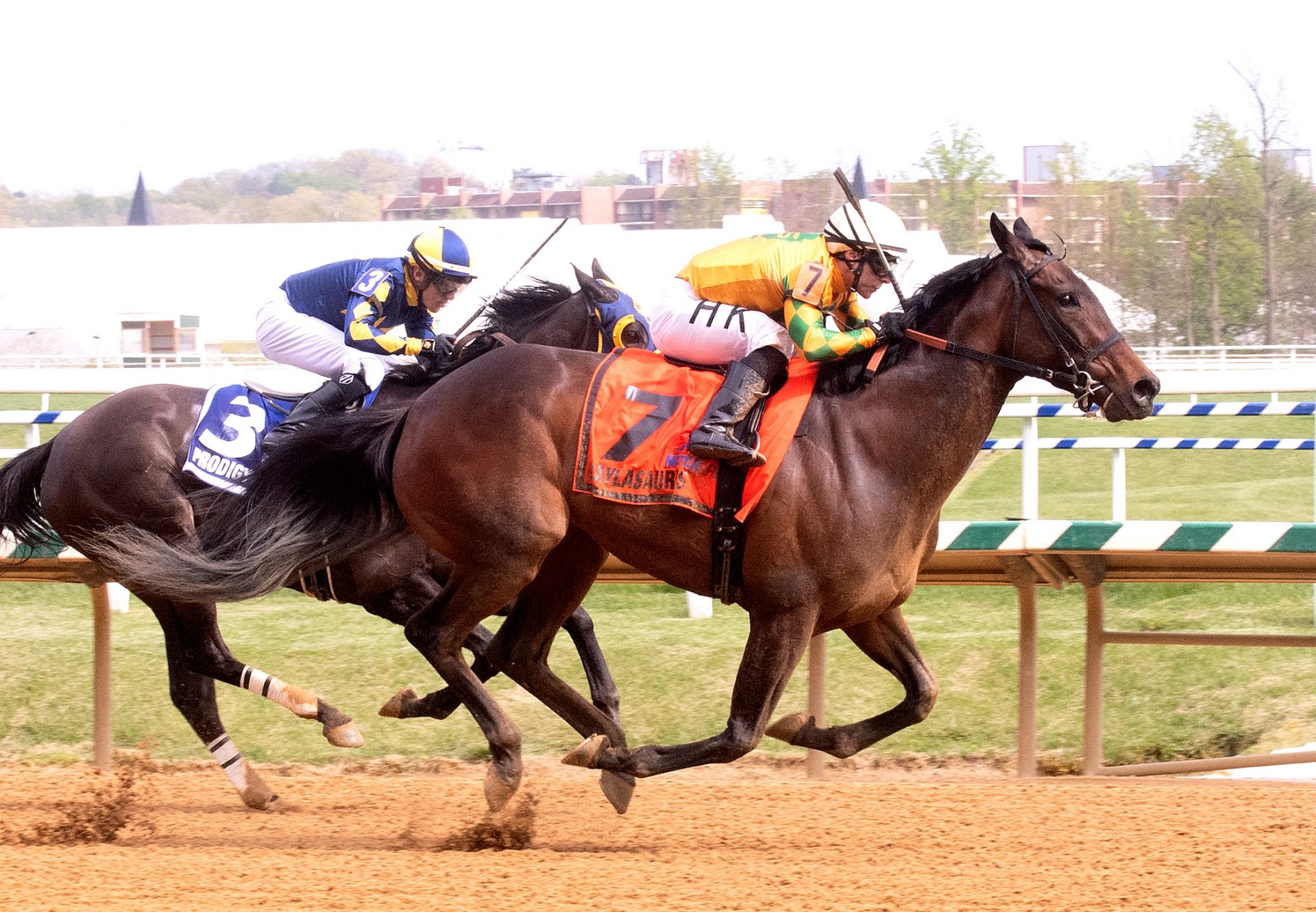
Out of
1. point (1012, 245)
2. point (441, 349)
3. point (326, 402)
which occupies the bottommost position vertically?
point (326, 402)

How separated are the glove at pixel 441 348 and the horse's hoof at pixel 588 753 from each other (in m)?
1.52

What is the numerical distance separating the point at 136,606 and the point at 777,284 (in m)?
5.04

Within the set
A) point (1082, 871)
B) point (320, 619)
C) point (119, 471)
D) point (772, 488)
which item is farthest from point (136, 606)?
point (1082, 871)

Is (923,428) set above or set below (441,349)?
below

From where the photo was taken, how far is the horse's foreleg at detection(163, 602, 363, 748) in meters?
4.62

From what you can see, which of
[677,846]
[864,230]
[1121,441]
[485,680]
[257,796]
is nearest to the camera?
[864,230]

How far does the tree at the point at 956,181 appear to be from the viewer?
31.9 meters

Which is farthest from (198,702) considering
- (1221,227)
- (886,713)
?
(1221,227)

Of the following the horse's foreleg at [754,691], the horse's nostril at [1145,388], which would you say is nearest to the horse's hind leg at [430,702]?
the horse's foreleg at [754,691]

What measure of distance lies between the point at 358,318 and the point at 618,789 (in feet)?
6.15

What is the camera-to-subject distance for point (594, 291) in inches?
193

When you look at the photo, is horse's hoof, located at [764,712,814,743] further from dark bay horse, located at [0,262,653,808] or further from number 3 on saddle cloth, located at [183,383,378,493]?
number 3 on saddle cloth, located at [183,383,378,493]

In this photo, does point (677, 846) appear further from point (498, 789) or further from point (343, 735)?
point (343, 735)

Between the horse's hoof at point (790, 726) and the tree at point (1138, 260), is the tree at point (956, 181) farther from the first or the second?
the horse's hoof at point (790, 726)
